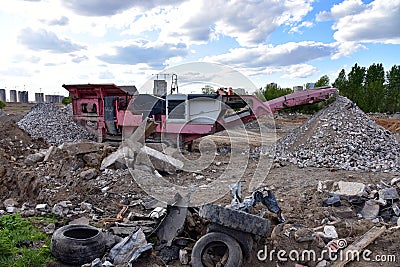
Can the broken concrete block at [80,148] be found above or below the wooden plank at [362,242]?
above

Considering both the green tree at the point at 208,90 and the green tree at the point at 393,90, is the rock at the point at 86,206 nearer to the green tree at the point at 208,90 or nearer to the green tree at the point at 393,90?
the green tree at the point at 208,90

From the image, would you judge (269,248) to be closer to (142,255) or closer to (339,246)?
(339,246)

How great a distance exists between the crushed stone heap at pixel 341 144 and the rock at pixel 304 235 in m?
4.25

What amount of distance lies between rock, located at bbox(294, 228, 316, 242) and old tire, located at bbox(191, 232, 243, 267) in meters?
0.76

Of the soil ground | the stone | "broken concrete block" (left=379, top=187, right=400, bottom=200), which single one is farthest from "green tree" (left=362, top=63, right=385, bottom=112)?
the stone

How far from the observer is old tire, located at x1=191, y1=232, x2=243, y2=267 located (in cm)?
357

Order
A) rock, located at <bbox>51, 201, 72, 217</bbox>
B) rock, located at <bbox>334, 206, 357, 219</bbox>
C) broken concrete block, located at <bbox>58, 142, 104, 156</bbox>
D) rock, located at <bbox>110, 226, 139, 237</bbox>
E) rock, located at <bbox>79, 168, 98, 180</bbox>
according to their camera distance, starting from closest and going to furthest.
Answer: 1. rock, located at <bbox>110, 226, 139, 237</bbox>
2. rock, located at <bbox>334, 206, 357, 219</bbox>
3. rock, located at <bbox>51, 201, 72, 217</bbox>
4. rock, located at <bbox>79, 168, 98, 180</bbox>
5. broken concrete block, located at <bbox>58, 142, 104, 156</bbox>

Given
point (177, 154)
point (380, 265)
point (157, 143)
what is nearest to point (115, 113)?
point (157, 143)

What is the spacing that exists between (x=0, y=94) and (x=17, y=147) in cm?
2907

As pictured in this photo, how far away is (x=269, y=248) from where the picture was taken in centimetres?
386

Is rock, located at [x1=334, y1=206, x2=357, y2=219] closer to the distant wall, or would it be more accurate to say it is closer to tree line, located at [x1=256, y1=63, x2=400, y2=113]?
tree line, located at [x1=256, y1=63, x2=400, y2=113]

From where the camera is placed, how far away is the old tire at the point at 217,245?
11.7 feet

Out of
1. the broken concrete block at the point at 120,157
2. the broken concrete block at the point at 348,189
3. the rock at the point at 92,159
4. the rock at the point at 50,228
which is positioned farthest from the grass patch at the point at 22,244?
the broken concrete block at the point at 348,189

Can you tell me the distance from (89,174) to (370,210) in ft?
15.6
